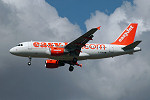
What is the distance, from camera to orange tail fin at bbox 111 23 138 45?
264ft

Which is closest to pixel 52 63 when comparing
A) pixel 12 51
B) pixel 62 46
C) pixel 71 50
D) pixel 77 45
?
pixel 62 46

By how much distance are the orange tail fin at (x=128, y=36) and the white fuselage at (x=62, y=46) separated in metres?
3.27

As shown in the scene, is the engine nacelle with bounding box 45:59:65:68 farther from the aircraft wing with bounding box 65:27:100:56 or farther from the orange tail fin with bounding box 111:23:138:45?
the orange tail fin with bounding box 111:23:138:45

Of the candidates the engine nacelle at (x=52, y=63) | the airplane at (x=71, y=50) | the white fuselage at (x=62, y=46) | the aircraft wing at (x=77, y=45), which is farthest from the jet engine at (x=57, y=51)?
the engine nacelle at (x=52, y=63)

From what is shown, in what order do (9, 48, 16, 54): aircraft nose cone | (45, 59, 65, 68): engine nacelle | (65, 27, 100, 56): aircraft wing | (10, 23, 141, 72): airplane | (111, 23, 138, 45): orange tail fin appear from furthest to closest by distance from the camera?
(111, 23, 138, 45): orange tail fin → (45, 59, 65, 68): engine nacelle → (9, 48, 16, 54): aircraft nose cone → (10, 23, 141, 72): airplane → (65, 27, 100, 56): aircraft wing

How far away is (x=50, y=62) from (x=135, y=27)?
21512mm

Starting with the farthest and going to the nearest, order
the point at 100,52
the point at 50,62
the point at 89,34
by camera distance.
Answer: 1. the point at 50,62
2. the point at 100,52
3. the point at 89,34

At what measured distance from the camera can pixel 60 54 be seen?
2840 inches

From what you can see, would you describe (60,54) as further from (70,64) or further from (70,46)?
(70,64)

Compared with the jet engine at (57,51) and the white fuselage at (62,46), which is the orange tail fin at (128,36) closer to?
the white fuselage at (62,46)

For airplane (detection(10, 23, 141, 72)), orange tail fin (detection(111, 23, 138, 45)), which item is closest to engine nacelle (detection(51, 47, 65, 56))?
airplane (detection(10, 23, 141, 72))

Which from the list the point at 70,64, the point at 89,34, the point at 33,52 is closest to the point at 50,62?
the point at 70,64

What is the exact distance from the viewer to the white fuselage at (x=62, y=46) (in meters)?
71.3

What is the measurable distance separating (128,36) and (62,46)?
676 inches
